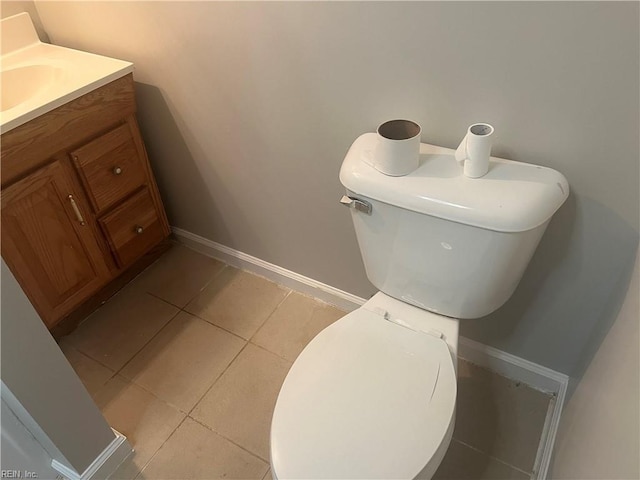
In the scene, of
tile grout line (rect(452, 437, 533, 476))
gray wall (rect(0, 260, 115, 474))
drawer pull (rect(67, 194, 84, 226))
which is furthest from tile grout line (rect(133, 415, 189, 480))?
tile grout line (rect(452, 437, 533, 476))

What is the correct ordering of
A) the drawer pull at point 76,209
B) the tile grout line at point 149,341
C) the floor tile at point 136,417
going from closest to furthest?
the floor tile at point 136,417 < the drawer pull at point 76,209 < the tile grout line at point 149,341

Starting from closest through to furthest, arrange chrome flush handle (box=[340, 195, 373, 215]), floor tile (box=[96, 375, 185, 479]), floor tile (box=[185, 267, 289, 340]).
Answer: chrome flush handle (box=[340, 195, 373, 215]) < floor tile (box=[96, 375, 185, 479]) < floor tile (box=[185, 267, 289, 340])

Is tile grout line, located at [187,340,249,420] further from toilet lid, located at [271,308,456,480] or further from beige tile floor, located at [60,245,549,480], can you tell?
toilet lid, located at [271,308,456,480]

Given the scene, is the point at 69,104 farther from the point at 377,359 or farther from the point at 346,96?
the point at 377,359

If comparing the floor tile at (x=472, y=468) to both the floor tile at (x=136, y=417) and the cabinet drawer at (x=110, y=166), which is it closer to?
the floor tile at (x=136, y=417)

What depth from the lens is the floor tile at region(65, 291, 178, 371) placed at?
65.2 inches

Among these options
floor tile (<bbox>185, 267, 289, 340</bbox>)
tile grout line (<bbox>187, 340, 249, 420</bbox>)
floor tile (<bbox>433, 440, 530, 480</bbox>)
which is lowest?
tile grout line (<bbox>187, 340, 249, 420</bbox>)

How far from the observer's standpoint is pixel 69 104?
4.44 feet

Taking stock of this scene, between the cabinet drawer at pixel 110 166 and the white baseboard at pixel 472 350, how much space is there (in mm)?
382

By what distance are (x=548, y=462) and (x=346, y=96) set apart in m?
1.06

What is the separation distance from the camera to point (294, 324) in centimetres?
170

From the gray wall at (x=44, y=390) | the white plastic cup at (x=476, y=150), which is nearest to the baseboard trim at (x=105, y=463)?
the gray wall at (x=44, y=390)

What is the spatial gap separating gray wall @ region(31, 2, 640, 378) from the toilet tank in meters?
0.11

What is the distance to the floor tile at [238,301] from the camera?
5.65 ft
